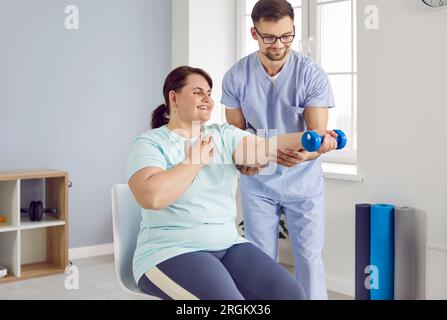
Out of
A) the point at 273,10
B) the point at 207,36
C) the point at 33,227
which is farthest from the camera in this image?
the point at 207,36

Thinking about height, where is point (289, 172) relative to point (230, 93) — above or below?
below

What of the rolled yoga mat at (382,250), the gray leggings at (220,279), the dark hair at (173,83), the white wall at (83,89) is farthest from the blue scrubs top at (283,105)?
the white wall at (83,89)

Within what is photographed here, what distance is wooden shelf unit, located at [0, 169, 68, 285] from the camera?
133 inches

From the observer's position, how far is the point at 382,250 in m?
2.81

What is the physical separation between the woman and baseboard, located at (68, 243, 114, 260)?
2270mm

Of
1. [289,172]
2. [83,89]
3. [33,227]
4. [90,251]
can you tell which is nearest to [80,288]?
[33,227]

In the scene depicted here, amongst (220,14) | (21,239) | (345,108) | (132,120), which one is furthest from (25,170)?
(345,108)

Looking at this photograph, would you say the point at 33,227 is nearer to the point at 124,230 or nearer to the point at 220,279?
A: the point at 124,230

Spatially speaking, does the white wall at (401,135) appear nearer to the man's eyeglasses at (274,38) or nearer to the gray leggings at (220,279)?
the man's eyeglasses at (274,38)

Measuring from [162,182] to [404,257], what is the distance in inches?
65.5

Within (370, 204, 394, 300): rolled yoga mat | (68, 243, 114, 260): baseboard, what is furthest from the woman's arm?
(68, 243, 114, 260): baseboard

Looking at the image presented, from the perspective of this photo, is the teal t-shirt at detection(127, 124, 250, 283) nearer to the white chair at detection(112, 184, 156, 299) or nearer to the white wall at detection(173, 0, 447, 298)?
the white chair at detection(112, 184, 156, 299)

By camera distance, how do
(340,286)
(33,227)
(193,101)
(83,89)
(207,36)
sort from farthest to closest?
1. (207,36)
2. (83,89)
3. (33,227)
4. (340,286)
5. (193,101)

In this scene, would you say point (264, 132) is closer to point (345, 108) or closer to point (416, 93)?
point (416, 93)
